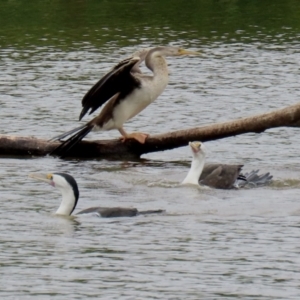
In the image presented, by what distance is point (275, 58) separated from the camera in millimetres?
23625

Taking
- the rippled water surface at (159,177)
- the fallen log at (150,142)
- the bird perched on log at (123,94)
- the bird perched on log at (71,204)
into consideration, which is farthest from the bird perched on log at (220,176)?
the bird perched on log at (123,94)

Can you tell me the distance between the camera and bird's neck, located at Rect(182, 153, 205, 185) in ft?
44.6

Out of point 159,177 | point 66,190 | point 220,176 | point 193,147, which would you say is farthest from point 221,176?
point 66,190

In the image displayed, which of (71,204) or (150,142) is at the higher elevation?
(71,204)

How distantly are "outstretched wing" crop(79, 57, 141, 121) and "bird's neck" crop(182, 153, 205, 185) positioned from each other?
1.82 m

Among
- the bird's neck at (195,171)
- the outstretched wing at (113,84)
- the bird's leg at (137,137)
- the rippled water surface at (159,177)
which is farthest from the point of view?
the bird's leg at (137,137)

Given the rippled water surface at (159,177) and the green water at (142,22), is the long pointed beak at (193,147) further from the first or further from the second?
the green water at (142,22)

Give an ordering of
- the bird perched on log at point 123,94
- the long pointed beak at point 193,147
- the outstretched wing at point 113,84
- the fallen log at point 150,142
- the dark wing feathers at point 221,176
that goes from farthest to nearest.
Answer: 1. the bird perched on log at point 123,94
2. the outstretched wing at point 113,84
3. the fallen log at point 150,142
4. the long pointed beak at point 193,147
5. the dark wing feathers at point 221,176

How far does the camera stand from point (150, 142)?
15453 mm

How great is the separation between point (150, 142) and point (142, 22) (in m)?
13.6

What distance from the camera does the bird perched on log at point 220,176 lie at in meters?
13.4

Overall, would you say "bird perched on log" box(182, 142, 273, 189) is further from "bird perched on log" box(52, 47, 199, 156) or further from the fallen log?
"bird perched on log" box(52, 47, 199, 156)

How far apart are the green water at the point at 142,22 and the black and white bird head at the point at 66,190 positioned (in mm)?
13105

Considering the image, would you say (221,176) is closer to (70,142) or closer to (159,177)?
(159,177)
